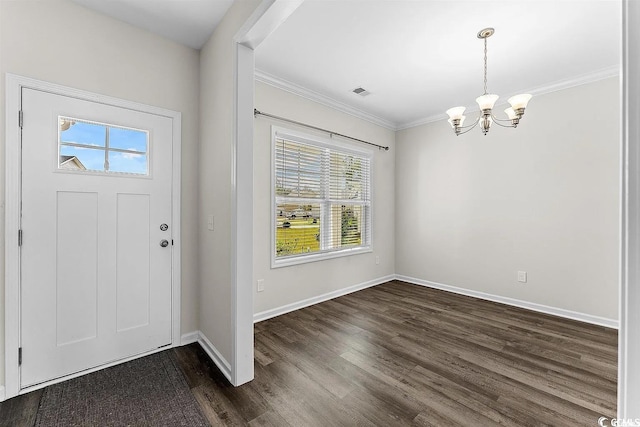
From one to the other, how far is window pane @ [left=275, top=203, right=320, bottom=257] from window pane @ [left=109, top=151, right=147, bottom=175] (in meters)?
1.43

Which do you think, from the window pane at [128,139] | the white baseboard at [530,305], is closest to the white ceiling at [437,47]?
the window pane at [128,139]

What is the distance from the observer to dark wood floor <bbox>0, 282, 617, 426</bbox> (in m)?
1.69

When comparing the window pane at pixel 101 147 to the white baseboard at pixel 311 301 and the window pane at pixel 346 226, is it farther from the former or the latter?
the window pane at pixel 346 226

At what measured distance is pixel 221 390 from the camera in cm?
189

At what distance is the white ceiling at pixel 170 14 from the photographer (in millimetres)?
2041

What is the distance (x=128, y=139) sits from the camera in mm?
2236

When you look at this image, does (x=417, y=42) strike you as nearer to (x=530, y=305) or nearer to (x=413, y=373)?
(x=413, y=373)

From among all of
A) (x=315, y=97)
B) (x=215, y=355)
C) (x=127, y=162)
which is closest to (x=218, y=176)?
(x=127, y=162)

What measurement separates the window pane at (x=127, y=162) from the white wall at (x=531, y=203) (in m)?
3.77

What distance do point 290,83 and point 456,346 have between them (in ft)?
10.5

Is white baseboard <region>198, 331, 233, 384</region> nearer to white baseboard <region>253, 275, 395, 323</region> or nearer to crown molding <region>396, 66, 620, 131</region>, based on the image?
white baseboard <region>253, 275, 395, 323</region>

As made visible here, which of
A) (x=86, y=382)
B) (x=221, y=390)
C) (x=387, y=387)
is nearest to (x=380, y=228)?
(x=387, y=387)

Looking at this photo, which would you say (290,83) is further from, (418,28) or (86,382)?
(86,382)

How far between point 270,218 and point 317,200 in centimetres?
75
